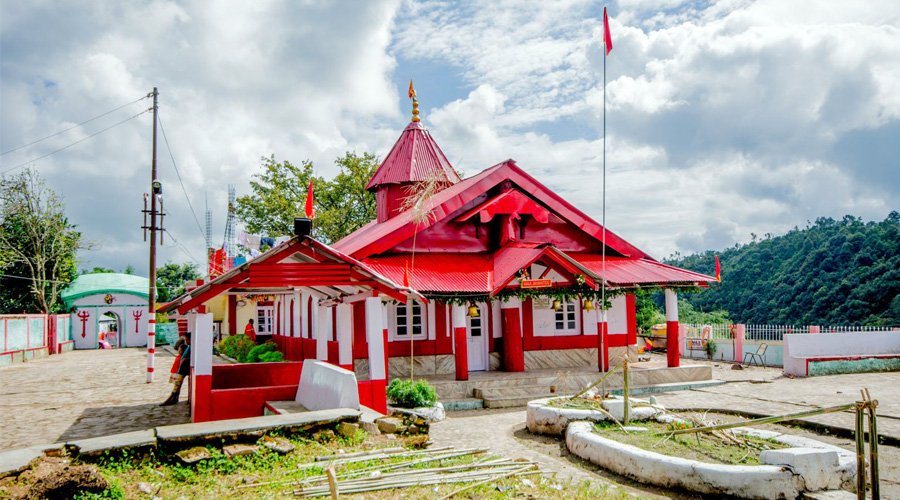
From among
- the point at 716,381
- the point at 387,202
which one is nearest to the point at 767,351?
the point at 716,381

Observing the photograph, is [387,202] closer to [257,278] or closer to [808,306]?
[257,278]

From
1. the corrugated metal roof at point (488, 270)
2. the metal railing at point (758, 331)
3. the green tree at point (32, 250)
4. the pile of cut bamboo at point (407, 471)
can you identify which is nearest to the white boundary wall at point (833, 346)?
the metal railing at point (758, 331)

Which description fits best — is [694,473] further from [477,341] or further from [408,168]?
[408,168]

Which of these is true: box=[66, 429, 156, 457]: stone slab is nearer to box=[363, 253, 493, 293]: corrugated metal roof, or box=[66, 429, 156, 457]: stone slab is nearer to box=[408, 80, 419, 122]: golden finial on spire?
box=[363, 253, 493, 293]: corrugated metal roof

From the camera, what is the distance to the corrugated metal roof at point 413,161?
2253 centimetres

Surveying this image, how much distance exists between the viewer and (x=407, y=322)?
17.5m

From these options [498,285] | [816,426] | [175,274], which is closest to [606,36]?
[498,285]

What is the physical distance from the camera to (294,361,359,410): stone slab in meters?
9.79

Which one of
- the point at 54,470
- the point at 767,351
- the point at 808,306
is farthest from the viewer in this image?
the point at 808,306

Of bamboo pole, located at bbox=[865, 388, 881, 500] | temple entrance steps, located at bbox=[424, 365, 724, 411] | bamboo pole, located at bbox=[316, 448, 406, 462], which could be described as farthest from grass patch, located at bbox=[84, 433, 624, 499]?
temple entrance steps, located at bbox=[424, 365, 724, 411]

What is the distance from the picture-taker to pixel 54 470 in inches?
268

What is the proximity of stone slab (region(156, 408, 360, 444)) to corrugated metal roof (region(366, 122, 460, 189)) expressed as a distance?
1380cm

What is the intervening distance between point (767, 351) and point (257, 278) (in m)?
18.1

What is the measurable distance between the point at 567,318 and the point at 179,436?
13237 millimetres
